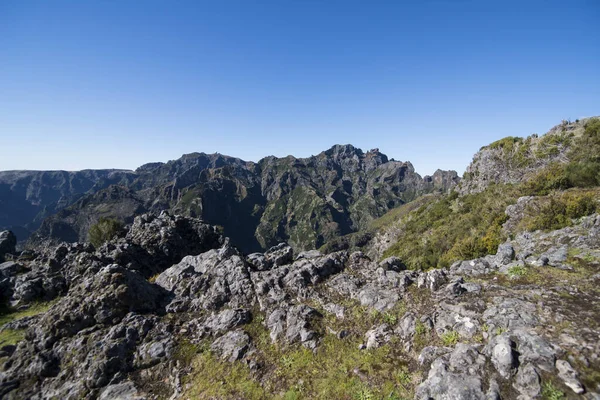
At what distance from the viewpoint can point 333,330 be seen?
1598 cm

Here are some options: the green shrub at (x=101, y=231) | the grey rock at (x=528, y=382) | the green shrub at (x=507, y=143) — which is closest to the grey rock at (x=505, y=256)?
the grey rock at (x=528, y=382)

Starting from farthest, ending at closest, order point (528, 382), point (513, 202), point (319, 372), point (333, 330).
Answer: point (513, 202), point (333, 330), point (319, 372), point (528, 382)

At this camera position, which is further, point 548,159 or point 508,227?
point 548,159

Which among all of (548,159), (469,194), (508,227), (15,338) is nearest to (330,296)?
(15,338)

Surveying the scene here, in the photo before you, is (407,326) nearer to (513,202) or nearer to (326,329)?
(326,329)

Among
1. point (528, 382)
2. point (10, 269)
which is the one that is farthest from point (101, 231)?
point (528, 382)

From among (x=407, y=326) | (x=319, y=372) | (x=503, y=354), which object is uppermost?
(x=503, y=354)

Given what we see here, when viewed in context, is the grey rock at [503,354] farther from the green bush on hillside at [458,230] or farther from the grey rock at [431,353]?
the green bush on hillside at [458,230]

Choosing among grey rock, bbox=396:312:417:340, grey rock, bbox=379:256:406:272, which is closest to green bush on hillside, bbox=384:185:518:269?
grey rock, bbox=379:256:406:272

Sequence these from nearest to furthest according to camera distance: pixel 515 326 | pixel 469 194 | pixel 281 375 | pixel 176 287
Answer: pixel 515 326 < pixel 281 375 < pixel 176 287 < pixel 469 194

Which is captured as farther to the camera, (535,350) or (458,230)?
(458,230)

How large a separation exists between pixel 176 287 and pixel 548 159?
224ft

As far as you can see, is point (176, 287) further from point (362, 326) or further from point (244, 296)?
point (362, 326)

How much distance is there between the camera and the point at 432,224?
7288 cm
